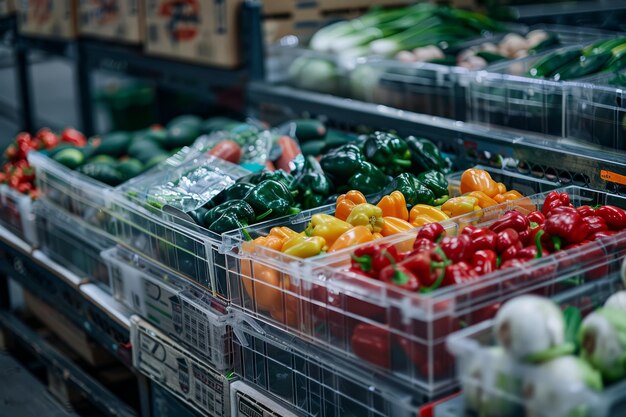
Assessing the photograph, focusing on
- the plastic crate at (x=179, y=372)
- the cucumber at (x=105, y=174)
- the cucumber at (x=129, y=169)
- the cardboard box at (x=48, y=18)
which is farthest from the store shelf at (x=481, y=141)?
the cardboard box at (x=48, y=18)

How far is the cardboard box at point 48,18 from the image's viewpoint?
5.50 meters

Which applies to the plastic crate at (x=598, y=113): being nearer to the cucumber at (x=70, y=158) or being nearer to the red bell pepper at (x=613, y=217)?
the red bell pepper at (x=613, y=217)

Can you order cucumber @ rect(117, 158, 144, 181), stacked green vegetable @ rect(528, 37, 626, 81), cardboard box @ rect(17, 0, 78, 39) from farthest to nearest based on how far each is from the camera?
cardboard box @ rect(17, 0, 78, 39)
cucumber @ rect(117, 158, 144, 181)
stacked green vegetable @ rect(528, 37, 626, 81)

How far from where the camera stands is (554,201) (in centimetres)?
225

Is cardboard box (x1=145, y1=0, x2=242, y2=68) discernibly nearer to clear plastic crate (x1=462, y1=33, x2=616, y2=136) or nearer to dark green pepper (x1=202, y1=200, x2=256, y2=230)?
clear plastic crate (x1=462, y1=33, x2=616, y2=136)

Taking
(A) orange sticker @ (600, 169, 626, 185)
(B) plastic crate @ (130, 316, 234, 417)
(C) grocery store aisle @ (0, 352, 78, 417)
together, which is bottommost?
(C) grocery store aisle @ (0, 352, 78, 417)

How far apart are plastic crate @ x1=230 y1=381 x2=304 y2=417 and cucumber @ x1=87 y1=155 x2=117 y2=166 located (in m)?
1.52

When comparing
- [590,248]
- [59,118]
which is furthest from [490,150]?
[59,118]

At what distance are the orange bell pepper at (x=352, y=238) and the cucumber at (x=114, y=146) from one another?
1917mm

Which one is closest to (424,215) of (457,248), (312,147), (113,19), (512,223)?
(512,223)

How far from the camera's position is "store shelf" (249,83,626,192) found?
8.10 ft

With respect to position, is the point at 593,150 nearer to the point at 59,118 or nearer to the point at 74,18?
the point at 74,18

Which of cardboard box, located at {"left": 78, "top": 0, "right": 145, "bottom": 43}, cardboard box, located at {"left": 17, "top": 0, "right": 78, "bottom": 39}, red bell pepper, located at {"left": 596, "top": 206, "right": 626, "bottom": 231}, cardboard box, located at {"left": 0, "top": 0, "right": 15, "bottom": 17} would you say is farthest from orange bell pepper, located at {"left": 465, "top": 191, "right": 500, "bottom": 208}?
cardboard box, located at {"left": 0, "top": 0, "right": 15, "bottom": 17}

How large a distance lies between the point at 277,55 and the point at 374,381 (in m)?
2.64
